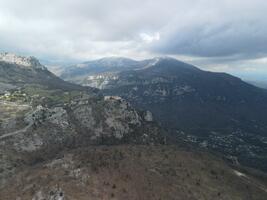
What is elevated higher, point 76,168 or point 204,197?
point 76,168

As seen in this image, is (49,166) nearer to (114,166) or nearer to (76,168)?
(76,168)

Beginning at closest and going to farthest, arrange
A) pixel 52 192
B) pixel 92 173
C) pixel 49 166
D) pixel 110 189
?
pixel 52 192, pixel 110 189, pixel 92 173, pixel 49 166

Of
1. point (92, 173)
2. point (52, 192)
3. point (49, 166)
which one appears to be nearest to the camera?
point (52, 192)

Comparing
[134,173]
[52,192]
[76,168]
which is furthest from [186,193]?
[52,192]

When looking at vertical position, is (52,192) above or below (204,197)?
above

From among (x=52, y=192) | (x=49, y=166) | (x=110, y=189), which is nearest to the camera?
(x=52, y=192)

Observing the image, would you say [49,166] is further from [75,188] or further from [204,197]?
[204,197]

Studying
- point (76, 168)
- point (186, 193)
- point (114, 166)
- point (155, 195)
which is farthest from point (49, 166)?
point (186, 193)

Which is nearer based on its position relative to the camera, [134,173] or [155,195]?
[155,195]

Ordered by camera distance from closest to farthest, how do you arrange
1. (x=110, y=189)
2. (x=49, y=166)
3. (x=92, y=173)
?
(x=110, y=189)
(x=92, y=173)
(x=49, y=166)
